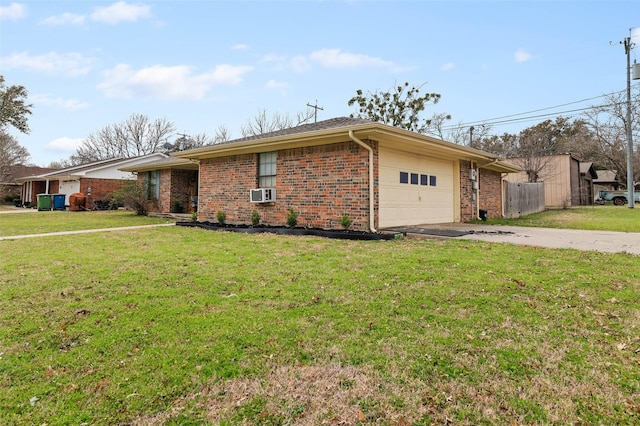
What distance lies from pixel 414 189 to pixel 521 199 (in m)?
9.92

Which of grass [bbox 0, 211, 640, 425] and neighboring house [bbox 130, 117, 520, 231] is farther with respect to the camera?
neighboring house [bbox 130, 117, 520, 231]

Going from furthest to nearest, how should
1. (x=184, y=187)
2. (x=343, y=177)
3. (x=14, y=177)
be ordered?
1. (x=14, y=177)
2. (x=184, y=187)
3. (x=343, y=177)

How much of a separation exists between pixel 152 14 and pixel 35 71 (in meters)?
7.69

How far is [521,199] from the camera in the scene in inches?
677

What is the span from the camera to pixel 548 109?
21594 mm

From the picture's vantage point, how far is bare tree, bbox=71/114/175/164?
40.9m

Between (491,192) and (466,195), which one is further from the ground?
(491,192)

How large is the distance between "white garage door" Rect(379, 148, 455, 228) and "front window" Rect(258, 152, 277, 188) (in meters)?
3.26

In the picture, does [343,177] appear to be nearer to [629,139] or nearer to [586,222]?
[586,222]

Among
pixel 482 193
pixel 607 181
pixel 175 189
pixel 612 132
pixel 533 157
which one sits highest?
pixel 612 132

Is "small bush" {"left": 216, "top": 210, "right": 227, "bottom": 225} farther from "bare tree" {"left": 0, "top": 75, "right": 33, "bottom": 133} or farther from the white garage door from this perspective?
"bare tree" {"left": 0, "top": 75, "right": 33, "bottom": 133}

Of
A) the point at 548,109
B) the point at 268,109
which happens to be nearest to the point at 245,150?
the point at 548,109

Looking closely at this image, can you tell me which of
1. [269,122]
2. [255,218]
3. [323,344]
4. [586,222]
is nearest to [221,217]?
[255,218]

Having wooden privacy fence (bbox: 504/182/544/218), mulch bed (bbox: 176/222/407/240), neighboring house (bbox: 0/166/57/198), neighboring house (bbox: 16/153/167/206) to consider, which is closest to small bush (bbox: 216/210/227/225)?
mulch bed (bbox: 176/222/407/240)
